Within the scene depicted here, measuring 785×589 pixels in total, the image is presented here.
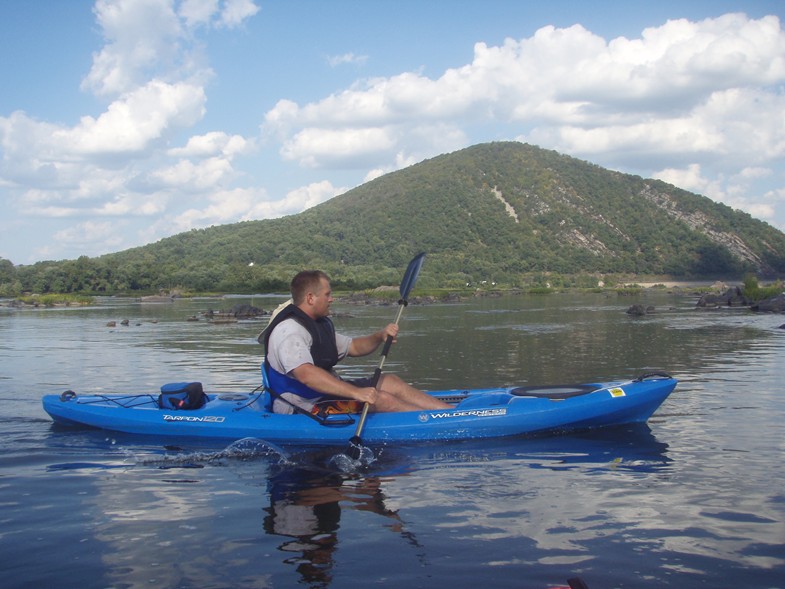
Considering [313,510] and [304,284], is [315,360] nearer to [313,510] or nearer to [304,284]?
[304,284]

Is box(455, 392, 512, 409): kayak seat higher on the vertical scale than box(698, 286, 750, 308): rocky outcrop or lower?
lower

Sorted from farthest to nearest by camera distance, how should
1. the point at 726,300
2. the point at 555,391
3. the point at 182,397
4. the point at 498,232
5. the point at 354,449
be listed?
1. the point at 498,232
2. the point at 726,300
3. the point at 182,397
4. the point at 555,391
5. the point at 354,449

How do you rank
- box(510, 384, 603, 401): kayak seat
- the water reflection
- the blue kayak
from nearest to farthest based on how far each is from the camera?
the water reflection < the blue kayak < box(510, 384, 603, 401): kayak seat

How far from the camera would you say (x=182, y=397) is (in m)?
8.34

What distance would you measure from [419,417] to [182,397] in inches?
115

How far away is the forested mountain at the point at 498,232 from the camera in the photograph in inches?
4126

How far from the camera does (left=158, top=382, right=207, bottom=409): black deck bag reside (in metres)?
8.32

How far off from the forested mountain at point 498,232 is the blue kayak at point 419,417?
75.9m

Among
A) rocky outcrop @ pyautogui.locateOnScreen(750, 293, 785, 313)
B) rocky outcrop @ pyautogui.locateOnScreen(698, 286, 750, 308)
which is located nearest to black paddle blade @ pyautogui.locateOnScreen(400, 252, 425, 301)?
rocky outcrop @ pyautogui.locateOnScreen(750, 293, 785, 313)

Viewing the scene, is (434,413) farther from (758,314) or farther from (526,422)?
(758,314)

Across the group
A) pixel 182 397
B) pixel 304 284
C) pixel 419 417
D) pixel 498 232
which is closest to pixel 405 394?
pixel 419 417

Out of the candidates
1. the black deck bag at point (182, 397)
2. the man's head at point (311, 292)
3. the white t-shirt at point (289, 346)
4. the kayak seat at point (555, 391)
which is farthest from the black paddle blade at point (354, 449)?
the black deck bag at point (182, 397)

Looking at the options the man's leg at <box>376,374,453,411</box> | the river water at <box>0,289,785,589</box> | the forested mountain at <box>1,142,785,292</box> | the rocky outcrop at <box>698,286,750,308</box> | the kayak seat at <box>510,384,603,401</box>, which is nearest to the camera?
the river water at <box>0,289,785,589</box>

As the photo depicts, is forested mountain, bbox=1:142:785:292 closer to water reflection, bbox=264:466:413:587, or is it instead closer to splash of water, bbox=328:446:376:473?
splash of water, bbox=328:446:376:473
